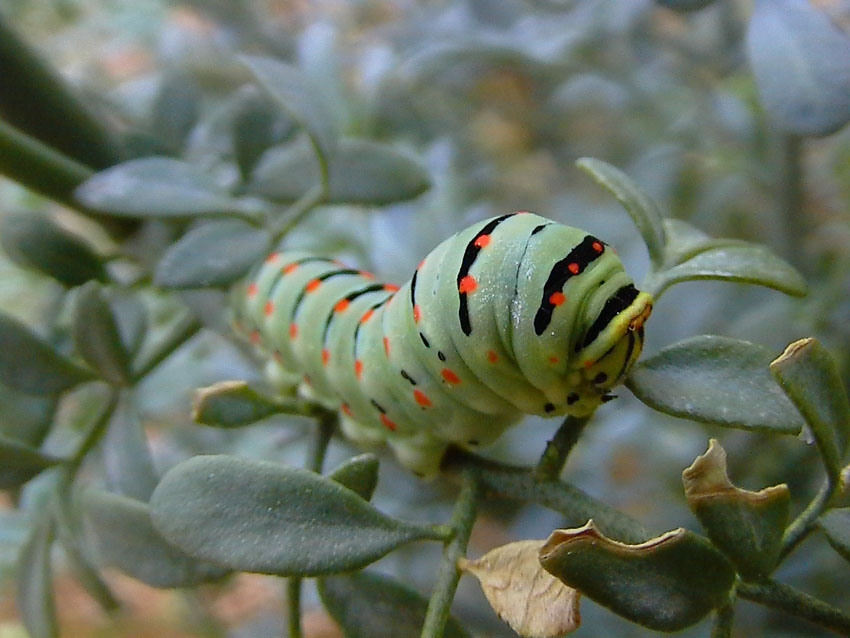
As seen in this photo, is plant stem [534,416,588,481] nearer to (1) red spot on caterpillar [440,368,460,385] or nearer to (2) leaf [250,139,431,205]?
(1) red spot on caterpillar [440,368,460,385]

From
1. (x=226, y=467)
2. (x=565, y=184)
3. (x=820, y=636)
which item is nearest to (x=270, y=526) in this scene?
(x=226, y=467)

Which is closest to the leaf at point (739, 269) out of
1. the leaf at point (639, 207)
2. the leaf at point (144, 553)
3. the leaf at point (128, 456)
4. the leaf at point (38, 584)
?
the leaf at point (639, 207)

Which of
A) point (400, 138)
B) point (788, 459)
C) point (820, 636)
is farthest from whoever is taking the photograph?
point (400, 138)

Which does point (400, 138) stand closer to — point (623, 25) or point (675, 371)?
point (623, 25)

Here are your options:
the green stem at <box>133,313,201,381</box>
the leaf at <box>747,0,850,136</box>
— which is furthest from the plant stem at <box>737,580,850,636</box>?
the green stem at <box>133,313,201,381</box>

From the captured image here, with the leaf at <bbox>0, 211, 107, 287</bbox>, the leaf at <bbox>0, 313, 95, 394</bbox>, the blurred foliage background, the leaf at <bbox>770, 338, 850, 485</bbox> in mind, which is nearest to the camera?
the leaf at <bbox>770, 338, 850, 485</bbox>

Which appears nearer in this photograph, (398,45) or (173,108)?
(173,108)
